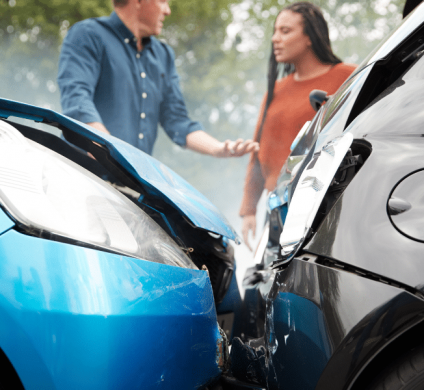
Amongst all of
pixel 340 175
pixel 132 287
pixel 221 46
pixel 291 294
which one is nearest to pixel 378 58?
pixel 340 175

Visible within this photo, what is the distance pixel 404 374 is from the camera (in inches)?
33.4

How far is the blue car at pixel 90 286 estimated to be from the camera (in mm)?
872

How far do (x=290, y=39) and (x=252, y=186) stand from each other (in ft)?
4.56

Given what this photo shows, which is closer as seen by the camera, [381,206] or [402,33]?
[381,206]

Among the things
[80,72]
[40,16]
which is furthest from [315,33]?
[40,16]

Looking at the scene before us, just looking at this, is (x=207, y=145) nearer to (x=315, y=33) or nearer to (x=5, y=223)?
(x=315, y=33)

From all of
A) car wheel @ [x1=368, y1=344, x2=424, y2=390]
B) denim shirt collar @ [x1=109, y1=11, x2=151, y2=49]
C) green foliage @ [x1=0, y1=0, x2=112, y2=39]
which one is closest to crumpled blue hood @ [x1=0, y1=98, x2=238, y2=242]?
car wheel @ [x1=368, y1=344, x2=424, y2=390]

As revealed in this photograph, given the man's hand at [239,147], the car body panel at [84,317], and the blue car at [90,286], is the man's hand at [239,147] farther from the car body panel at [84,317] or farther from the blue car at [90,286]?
the car body panel at [84,317]

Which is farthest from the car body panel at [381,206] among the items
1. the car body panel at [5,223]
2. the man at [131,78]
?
the man at [131,78]

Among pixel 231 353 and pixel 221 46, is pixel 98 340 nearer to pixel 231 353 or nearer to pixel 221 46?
pixel 231 353

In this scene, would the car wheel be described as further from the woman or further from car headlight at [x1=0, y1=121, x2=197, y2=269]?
the woman

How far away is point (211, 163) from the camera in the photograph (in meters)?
4.40

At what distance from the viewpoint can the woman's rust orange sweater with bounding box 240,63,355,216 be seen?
11.7 ft

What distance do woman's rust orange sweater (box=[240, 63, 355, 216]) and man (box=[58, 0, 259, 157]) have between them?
0.43 metres
